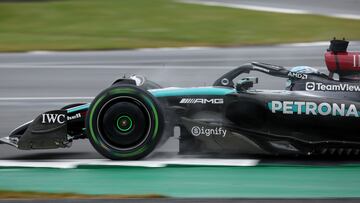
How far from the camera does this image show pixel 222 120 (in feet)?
24.9

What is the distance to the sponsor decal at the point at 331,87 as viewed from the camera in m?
7.58

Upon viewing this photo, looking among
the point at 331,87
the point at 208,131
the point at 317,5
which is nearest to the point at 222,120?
the point at 208,131

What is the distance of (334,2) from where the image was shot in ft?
78.9

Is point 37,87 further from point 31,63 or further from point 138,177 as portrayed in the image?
point 138,177

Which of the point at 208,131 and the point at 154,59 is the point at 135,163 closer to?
the point at 208,131

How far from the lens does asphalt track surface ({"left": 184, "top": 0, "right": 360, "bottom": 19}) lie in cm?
2205

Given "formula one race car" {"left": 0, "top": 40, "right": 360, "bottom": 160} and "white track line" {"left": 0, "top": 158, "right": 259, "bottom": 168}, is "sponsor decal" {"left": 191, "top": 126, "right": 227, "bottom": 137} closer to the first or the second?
"formula one race car" {"left": 0, "top": 40, "right": 360, "bottom": 160}

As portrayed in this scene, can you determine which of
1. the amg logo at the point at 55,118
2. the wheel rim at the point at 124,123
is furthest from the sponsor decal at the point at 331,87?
the amg logo at the point at 55,118

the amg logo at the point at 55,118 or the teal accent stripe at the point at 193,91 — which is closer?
the teal accent stripe at the point at 193,91

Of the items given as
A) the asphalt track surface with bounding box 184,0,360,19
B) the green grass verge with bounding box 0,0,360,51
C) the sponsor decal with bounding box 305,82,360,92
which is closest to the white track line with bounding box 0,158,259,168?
the sponsor decal with bounding box 305,82,360,92

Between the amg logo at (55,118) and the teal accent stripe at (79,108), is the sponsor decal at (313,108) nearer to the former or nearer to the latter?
the teal accent stripe at (79,108)

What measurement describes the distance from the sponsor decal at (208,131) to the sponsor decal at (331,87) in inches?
36.8

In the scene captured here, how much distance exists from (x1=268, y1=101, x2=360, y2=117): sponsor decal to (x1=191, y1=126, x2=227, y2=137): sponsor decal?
0.50 meters

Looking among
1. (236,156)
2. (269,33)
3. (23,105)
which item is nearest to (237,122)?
(236,156)
